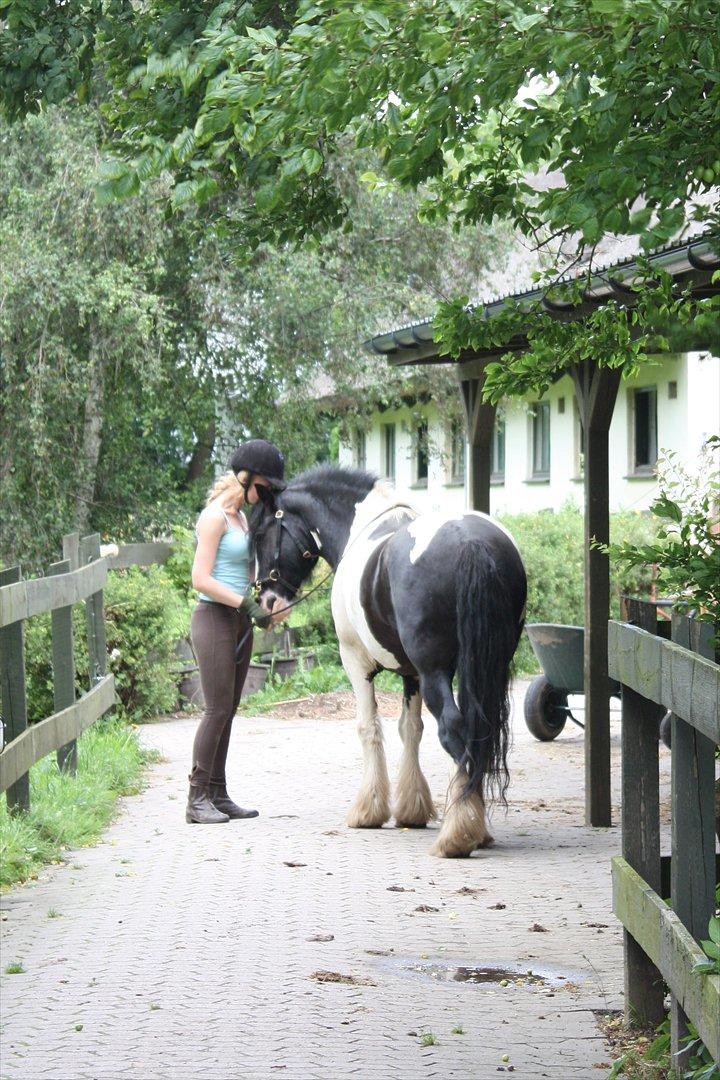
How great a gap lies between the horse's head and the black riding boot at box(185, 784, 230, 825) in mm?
1189

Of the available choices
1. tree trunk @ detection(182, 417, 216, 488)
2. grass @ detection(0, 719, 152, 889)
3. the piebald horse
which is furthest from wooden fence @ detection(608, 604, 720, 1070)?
tree trunk @ detection(182, 417, 216, 488)

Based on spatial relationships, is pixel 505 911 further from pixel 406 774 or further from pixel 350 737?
pixel 350 737

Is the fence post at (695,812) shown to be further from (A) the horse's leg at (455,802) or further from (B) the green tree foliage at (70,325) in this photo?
(B) the green tree foliage at (70,325)

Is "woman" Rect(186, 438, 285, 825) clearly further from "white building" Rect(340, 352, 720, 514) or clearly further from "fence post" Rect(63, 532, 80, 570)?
"white building" Rect(340, 352, 720, 514)

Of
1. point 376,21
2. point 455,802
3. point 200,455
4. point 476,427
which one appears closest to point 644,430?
point 200,455

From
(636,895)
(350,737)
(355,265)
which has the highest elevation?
(355,265)

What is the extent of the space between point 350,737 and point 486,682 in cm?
567

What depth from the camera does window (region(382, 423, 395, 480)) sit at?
42.4 m

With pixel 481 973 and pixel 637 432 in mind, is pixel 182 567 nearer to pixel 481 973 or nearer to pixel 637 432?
pixel 481 973

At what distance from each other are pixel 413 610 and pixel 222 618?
1.31 metres

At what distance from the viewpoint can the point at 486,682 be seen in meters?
7.90

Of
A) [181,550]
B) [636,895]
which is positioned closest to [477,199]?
[636,895]

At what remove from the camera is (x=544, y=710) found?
13.3m

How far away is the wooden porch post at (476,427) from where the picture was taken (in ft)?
35.9
